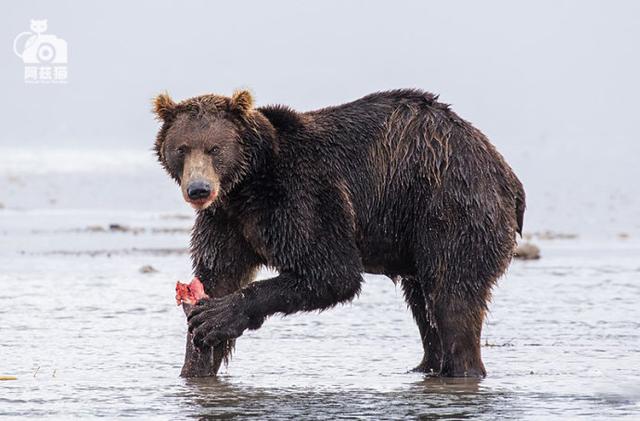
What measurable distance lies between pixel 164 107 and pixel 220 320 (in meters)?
1.29

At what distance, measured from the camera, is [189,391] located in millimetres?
8125

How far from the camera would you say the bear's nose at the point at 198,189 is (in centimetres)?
806

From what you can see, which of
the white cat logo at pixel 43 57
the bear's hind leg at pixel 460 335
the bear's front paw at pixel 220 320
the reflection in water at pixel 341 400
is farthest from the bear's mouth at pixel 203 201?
the white cat logo at pixel 43 57

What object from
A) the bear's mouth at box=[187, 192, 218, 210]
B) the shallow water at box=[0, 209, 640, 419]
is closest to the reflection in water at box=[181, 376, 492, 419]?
the shallow water at box=[0, 209, 640, 419]

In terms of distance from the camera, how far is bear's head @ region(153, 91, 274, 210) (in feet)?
27.0

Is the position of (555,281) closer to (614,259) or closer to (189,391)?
(614,259)

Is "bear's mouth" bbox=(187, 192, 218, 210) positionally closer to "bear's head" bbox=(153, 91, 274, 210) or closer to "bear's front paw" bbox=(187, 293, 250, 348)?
"bear's head" bbox=(153, 91, 274, 210)

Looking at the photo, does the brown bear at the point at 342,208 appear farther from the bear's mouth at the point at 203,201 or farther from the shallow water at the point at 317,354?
the shallow water at the point at 317,354

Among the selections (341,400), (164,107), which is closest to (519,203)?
(341,400)

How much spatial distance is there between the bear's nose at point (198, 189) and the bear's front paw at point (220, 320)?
2.14ft

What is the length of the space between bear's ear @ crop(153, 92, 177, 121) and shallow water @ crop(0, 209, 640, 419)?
1559 millimetres

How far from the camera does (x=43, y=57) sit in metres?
46.6

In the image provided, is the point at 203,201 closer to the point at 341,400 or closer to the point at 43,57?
the point at 341,400

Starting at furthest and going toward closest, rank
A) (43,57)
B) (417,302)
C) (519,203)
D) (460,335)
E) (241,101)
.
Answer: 1. (43,57)
2. (417,302)
3. (519,203)
4. (460,335)
5. (241,101)
